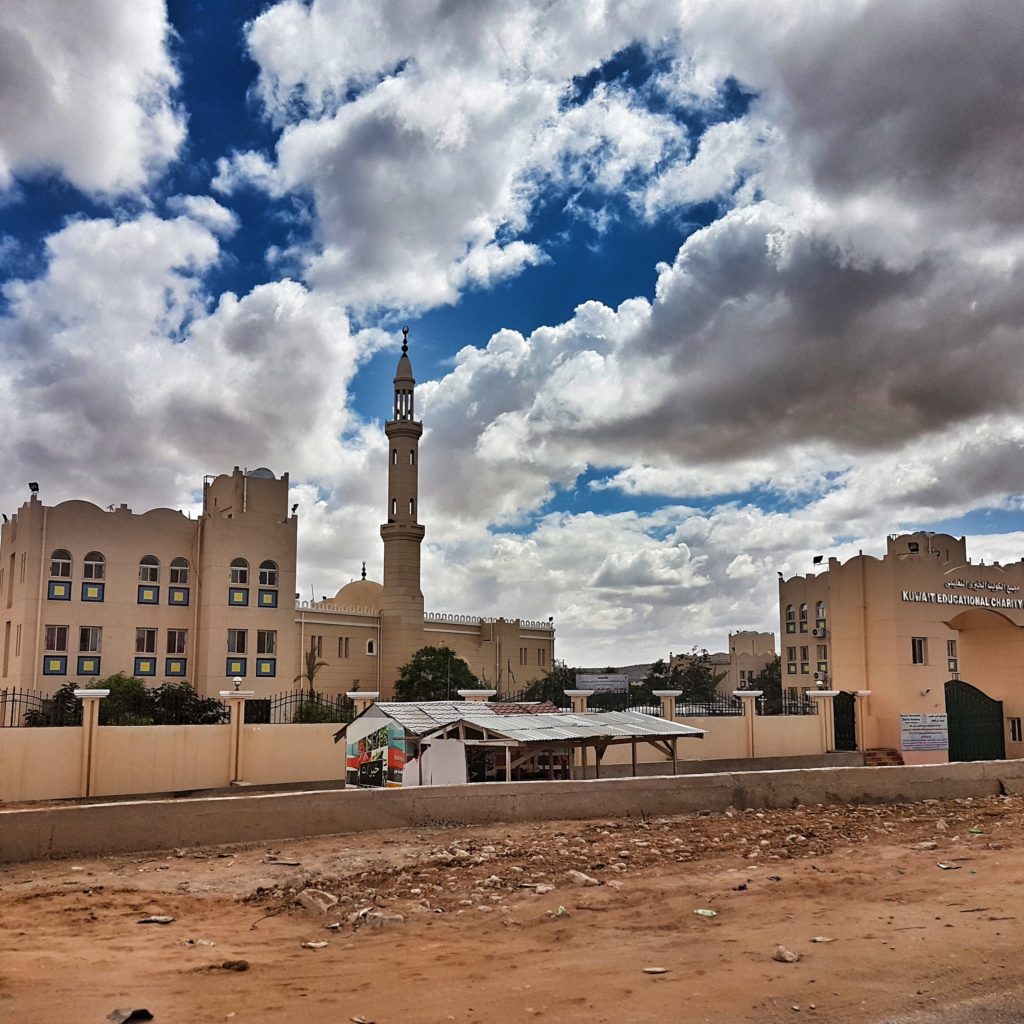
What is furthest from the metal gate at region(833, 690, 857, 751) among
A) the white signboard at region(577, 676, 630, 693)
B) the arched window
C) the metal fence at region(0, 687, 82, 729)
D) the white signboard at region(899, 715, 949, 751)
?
the white signboard at region(577, 676, 630, 693)

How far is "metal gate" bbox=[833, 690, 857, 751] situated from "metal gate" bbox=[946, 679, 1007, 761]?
11.9 feet

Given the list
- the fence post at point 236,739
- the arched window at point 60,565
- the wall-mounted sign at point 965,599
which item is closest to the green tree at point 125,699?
the arched window at point 60,565

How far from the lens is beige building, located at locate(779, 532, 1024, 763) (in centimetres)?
3381

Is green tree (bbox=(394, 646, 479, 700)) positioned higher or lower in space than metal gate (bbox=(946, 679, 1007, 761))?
higher

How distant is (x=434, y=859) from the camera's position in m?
11.9

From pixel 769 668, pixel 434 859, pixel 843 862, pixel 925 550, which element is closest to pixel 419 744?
pixel 434 859

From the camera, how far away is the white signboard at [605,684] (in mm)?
67881

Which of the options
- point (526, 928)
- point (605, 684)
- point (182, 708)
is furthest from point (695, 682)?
point (526, 928)

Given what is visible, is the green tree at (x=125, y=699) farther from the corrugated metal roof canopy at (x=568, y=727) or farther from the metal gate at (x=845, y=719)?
the metal gate at (x=845, y=719)

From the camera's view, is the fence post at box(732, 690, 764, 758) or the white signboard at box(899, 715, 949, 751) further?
the white signboard at box(899, 715, 949, 751)

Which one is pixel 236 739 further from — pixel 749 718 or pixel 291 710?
pixel 291 710

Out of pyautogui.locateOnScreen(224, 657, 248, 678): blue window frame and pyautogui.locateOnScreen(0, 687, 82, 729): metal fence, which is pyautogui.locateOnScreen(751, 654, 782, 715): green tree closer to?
pyautogui.locateOnScreen(224, 657, 248, 678): blue window frame

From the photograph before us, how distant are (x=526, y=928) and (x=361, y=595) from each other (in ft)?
181

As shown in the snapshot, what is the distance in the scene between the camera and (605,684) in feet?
232
